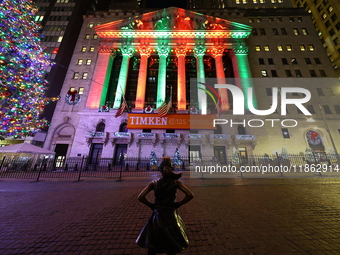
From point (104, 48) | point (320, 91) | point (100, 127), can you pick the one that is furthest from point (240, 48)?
point (100, 127)

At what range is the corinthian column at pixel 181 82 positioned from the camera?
25.7 m

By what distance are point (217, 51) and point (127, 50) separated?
62.2ft

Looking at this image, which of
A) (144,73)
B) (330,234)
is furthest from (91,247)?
(144,73)

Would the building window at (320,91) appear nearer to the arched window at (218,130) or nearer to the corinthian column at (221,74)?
the corinthian column at (221,74)

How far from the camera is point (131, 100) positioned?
95.1ft

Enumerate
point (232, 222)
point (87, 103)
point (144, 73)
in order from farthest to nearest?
1. point (144, 73)
2. point (87, 103)
3. point (232, 222)

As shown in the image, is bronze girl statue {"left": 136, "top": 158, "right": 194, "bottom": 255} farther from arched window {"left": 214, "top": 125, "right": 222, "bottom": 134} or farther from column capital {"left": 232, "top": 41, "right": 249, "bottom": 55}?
column capital {"left": 232, "top": 41, "right": 249, "bottom": 55}

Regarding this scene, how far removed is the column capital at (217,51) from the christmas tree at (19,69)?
28.5 meters

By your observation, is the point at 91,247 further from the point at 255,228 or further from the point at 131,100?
the point at 131,100

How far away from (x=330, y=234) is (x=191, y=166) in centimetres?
1666

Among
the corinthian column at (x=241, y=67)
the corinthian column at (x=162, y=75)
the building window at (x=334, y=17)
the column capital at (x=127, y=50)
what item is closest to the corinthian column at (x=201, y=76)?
the corinthian column at (x=162, y=75)

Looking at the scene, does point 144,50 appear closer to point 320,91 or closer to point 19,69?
point 19,69

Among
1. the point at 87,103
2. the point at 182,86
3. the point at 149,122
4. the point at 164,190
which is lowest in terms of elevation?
the point at 164,190

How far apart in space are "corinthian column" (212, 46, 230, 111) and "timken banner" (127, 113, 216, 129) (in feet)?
13.3
